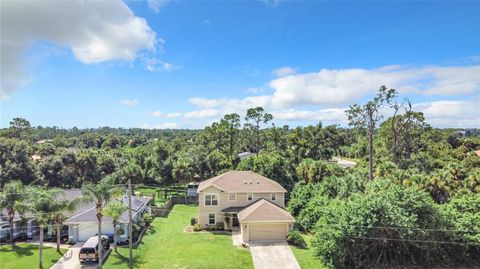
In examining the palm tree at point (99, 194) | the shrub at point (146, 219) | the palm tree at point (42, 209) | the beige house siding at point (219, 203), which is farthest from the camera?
the shrub at point (146, 219)

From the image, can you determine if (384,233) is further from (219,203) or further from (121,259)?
(121,259)

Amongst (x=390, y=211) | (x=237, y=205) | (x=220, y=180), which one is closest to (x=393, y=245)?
(x=390, y=211)

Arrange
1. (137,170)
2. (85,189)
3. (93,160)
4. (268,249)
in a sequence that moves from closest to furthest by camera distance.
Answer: (85,189) < (268,249) < (137,170) < (93,160)

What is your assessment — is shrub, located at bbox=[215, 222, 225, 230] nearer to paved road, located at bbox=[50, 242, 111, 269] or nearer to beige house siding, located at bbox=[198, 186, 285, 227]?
beige house siding, located at bbox=[198, 186, 285, 227]

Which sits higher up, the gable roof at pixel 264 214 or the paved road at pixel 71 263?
the gable roof at pixel 264 214

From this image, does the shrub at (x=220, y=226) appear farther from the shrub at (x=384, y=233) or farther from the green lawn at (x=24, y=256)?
the green lawn at (x=24, y=256)

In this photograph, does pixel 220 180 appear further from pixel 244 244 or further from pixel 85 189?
pixel 85 189

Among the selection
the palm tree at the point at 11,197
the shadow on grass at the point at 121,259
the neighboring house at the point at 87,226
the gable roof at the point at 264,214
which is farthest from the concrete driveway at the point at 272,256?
Answer: the palm tree at the point at 11,197
